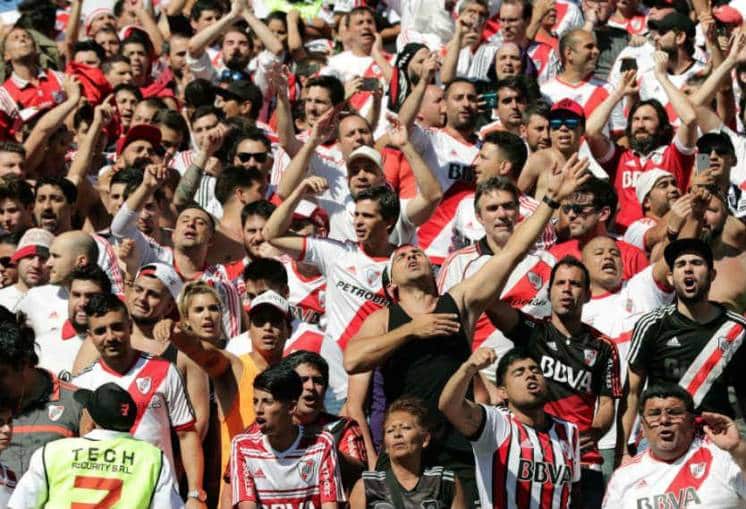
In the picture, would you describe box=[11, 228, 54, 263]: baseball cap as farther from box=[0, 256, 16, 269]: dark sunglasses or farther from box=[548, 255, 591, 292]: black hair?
box=[548, 255, 591, 292]: black hair

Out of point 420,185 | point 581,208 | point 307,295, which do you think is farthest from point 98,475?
point 581,208

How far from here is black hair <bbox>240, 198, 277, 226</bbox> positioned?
1288cm

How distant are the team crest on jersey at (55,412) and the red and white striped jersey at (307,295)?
275 cm

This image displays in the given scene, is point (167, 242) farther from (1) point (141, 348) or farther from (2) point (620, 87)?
(2) point (620, 87)

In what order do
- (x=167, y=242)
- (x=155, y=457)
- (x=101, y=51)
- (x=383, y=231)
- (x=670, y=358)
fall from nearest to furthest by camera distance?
(x=155, y=457)
(x=670, y=358)
(x=383, y=231)
(x=167, y=242)
(x=101, y=51)

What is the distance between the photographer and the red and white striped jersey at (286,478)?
32.4 ft

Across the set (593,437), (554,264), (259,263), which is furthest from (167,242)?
(593,437)

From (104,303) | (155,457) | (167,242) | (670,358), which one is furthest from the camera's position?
(167,242)

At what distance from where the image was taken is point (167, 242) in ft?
43.5

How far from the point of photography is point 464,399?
967 centimetres

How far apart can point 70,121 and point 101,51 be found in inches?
55.6

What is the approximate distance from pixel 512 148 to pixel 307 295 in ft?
6.03

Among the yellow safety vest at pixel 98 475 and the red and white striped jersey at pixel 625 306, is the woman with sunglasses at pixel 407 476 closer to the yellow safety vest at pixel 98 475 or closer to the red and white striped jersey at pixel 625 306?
the yellow safety vest at pixel 98 475

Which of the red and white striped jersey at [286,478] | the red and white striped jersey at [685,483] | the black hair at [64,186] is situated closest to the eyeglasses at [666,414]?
the red and white striped jersey at [685,483]
